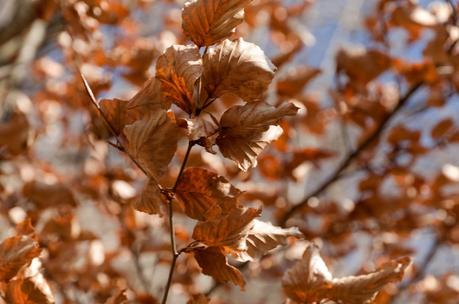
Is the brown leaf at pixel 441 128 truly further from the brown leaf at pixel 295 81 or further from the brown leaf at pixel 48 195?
the brown leaf at pixel 48 195

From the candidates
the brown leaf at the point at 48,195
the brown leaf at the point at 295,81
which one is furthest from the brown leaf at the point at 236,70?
the brown leaf at the point at 295,81

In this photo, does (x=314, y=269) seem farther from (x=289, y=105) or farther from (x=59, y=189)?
(x=59, y=189)

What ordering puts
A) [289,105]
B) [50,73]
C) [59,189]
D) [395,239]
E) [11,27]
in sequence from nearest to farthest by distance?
[289,105]
[59,189]
[11,27]
[395,239]
[50,73]

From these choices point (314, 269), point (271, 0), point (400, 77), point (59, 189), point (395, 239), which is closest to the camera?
point (314, 269)

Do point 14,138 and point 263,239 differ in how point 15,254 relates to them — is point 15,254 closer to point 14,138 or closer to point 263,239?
point 263,239

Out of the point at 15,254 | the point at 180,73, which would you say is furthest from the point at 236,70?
the point at 15,254

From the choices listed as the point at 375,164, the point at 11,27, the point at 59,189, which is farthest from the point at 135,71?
the point at 375,164

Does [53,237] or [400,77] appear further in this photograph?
[400,77]
